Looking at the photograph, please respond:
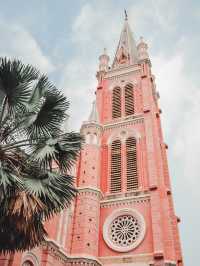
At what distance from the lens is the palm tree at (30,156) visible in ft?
27.2

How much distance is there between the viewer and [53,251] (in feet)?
55.8

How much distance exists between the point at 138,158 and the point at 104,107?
7674mm

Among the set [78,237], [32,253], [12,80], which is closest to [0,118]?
[12,80]

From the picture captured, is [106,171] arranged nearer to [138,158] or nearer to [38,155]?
[138,158]

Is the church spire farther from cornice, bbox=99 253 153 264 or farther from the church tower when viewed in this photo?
cornice, bbox=99 253 153 264

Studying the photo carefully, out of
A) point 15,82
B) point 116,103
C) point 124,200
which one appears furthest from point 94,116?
point 15,82

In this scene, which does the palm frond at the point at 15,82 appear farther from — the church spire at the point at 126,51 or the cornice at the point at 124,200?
the church spire at the point at 126,51

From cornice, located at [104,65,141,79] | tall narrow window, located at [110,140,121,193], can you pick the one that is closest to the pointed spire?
tall narrow window, located at [110,140,121,193]

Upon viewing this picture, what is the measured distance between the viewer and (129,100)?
99.9 feet

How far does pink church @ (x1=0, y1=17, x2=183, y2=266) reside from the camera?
19.2 meters

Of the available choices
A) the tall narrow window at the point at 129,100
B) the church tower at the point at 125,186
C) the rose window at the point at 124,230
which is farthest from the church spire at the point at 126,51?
the rose window at the point at 124,230

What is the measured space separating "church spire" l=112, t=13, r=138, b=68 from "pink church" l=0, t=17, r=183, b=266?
23.7 feet

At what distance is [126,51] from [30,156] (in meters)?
33.0

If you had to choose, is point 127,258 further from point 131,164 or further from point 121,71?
point 121,71
